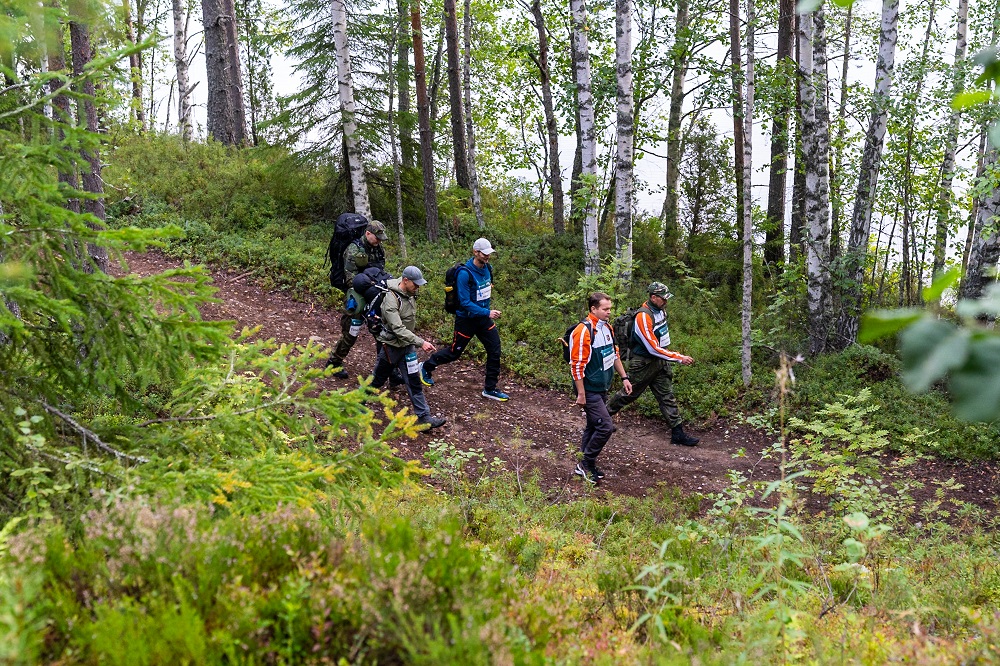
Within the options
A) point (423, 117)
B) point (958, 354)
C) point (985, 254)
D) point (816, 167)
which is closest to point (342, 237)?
point (423, 117)

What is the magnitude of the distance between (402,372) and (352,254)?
1.81 metres

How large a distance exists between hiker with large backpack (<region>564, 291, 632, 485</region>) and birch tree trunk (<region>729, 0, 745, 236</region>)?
7906 millimetres

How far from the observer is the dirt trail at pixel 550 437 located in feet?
29.8

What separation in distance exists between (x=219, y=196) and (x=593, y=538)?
13377 millimetres

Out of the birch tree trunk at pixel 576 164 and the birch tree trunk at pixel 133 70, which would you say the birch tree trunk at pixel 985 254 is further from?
the birch tree trunk at pixel 133 70

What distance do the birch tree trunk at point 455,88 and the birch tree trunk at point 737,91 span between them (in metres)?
6.32

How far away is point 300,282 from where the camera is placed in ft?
46.0

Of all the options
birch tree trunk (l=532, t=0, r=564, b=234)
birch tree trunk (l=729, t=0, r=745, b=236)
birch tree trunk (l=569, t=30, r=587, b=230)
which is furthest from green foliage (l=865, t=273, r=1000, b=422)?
birch tree trunk (l=532, t=0, r=564, b=234)

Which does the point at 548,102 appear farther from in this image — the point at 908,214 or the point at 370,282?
the point at 370,282

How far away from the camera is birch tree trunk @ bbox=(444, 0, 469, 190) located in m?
16.4

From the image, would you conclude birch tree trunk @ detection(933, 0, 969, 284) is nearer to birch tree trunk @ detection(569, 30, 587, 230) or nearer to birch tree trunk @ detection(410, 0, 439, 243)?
birch tree trunk @ detection(569, 30, 587, 230)

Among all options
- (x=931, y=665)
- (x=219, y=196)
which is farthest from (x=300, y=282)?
(x=931, y=665)

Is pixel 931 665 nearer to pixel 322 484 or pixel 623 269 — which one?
pixel 322 484

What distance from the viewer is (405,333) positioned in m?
8.91
